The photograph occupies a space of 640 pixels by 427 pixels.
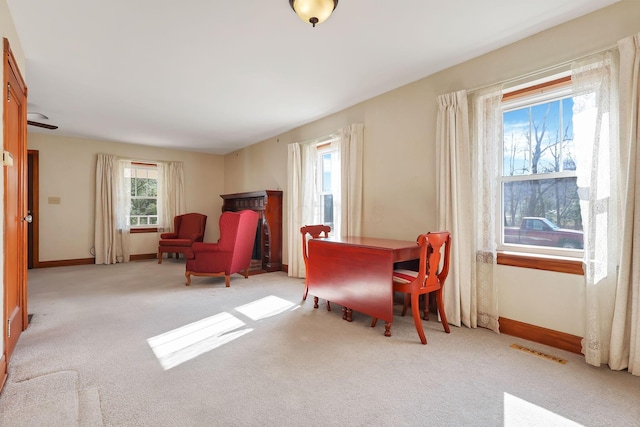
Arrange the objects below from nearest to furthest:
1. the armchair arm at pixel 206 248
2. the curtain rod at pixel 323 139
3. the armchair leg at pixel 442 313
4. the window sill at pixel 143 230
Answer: the armchair leg at pixel 442 313
the armchair arm at pixel 206 248
the curtain rod at pixel 323 139
the window sill at pixel 143 230

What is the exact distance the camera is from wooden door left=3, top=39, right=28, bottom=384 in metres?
2.05

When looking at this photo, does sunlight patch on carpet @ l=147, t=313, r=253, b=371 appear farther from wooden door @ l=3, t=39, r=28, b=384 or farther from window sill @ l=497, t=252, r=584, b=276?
window sill @ l=497, t=252, r=584, b=276

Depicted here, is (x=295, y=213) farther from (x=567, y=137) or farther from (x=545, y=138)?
(x=567, y=137)

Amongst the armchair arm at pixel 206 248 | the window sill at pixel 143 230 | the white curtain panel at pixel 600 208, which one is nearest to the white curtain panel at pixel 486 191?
the white curtain panel at pixel 600 208

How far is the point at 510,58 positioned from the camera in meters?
2.56

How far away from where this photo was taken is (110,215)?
5.93 metres

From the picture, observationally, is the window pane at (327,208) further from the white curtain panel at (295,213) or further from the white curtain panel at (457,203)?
the white curtain panel at (457,203)

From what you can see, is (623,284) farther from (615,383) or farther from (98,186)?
(98,186)

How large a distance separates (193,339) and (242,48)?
245 cm

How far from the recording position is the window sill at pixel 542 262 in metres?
2.22

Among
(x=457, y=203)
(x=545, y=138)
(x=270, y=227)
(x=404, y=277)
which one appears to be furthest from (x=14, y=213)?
(x=545, y=138)

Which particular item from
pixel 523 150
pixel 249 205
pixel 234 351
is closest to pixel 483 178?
pixel 523 150

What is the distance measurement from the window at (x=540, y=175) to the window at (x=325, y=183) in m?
2.32

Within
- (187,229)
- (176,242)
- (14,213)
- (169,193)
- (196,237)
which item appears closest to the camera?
(14,213)
